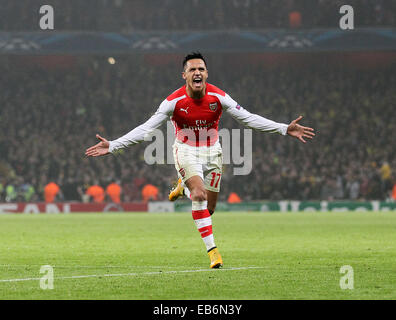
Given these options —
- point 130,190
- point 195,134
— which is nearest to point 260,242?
point 195,134

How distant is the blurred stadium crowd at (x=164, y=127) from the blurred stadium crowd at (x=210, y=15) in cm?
262

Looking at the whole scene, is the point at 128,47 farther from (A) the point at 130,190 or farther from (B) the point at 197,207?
(B) the point at 197,207

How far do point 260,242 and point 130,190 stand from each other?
60.1ft

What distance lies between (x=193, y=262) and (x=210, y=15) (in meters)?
29.6

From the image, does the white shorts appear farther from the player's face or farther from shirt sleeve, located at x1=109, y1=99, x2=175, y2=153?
the player's face

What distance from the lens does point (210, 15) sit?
39.2 m

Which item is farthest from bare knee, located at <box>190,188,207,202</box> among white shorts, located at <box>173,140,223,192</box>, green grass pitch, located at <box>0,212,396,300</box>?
green grass pitch, located at <box>0,212,396,300</box>

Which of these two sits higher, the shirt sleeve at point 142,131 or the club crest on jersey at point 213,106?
the club crest on jersey at point 213,106

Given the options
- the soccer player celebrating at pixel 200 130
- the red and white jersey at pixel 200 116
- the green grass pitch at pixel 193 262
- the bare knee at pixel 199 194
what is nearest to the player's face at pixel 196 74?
the soccer player celebrating at pixel 200 130

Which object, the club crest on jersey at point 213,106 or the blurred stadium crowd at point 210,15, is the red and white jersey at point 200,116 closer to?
the club crest on jersey at point 213,106

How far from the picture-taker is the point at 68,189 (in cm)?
3203

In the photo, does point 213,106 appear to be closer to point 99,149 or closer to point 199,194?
point 199,194

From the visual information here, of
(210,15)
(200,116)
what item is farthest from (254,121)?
(210,15)

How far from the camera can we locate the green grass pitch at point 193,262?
751 centimetres
